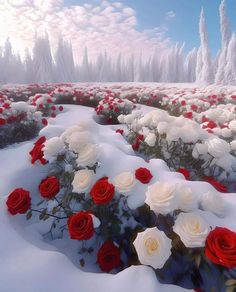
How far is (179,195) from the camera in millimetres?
1529

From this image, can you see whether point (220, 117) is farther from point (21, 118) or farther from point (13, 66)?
point (13, 66)

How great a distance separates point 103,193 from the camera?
1657 millimetres

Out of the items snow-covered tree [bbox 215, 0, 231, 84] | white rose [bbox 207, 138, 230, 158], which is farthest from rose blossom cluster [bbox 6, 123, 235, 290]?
snow-covered tree [bbox 215, 0, 231, 84]

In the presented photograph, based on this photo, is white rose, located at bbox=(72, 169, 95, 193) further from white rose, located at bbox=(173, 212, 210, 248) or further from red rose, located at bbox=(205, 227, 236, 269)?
red rose, located at bbox=(205, 227, 236, 269)

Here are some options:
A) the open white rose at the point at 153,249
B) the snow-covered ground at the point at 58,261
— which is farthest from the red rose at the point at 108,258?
the open white rose at the point at 153,249

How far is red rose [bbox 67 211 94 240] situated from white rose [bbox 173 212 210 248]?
52cm

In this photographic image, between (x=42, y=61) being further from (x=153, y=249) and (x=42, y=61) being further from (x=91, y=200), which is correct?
(x=153, y=249)

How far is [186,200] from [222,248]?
353mm

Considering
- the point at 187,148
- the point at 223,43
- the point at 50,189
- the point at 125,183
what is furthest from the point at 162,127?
the point at 223,43

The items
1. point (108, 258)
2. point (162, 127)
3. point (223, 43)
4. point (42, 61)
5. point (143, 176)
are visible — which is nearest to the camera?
point (108, 258)

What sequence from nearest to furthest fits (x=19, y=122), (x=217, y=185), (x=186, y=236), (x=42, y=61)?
1. (x=186, y=236)
2. (x=217, y=185)
3. (x=19, y=122)
4. (x=42, y=61)

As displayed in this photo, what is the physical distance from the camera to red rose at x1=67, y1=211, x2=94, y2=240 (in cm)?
148

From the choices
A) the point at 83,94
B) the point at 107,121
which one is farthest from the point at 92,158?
the point at 83,94

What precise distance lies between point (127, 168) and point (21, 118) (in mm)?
4466
